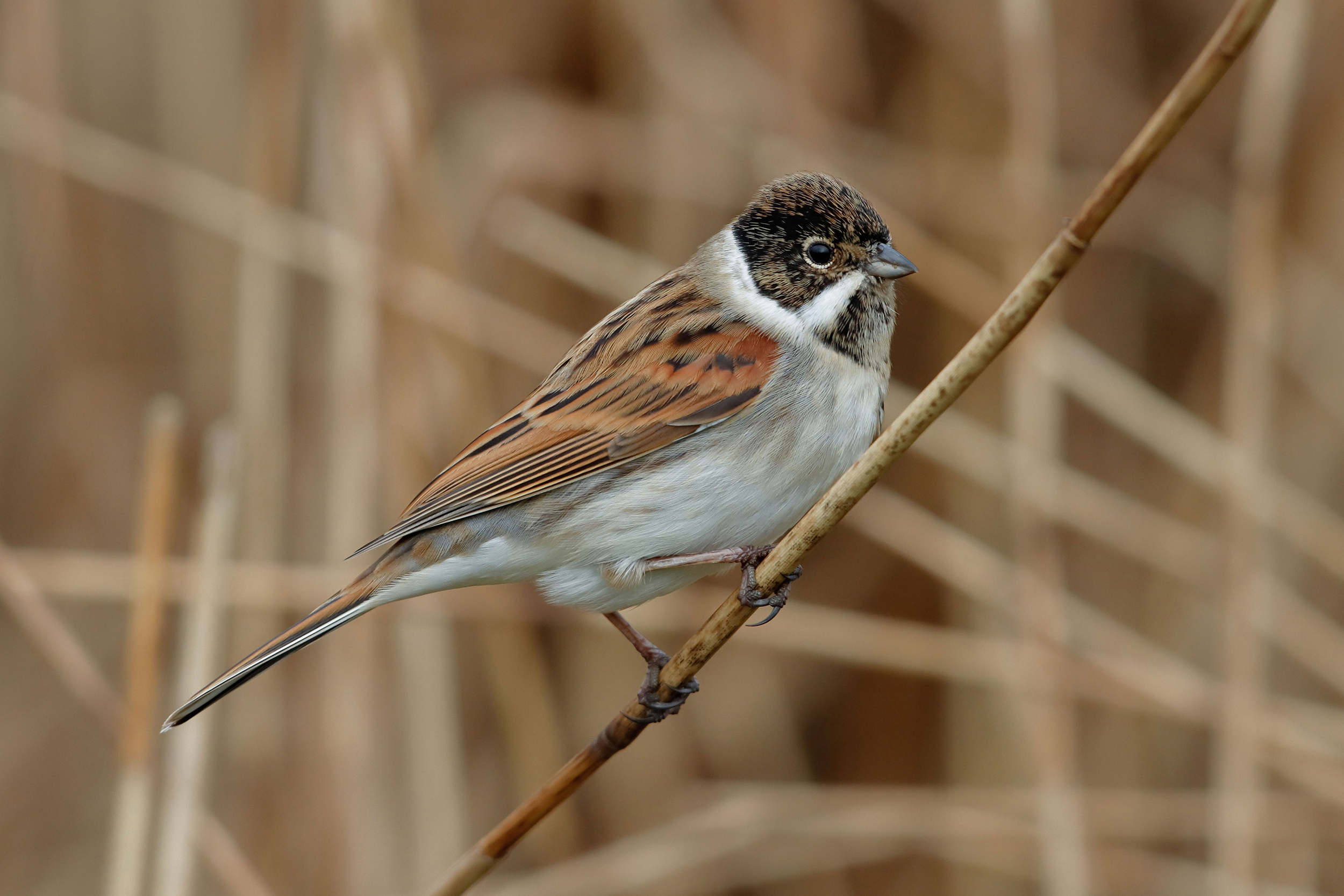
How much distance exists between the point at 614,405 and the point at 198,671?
105 cm

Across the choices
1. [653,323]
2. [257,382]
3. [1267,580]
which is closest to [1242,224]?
[1267,580]

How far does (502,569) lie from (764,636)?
4.16ft

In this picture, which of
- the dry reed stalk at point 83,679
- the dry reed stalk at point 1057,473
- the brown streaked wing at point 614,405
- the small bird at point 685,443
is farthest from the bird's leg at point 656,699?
the dry reed stalk at point 1057,473

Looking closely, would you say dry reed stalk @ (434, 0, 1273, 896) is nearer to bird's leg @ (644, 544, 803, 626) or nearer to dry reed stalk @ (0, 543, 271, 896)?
bird's leg @ (644, 544, 803, 626)

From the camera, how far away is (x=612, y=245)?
3.86 metres

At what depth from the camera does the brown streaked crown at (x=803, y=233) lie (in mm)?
2688

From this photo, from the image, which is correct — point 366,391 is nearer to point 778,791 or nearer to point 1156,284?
point 778,791

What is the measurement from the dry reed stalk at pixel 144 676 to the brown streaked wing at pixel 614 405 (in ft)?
1.38

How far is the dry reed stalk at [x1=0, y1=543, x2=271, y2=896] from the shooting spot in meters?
2.64

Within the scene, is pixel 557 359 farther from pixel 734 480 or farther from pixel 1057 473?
pixel 1057 473

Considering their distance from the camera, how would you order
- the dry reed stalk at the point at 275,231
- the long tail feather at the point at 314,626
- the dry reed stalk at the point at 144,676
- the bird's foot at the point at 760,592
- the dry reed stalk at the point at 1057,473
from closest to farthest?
1. the bird's foot at the point at 760,592
2. the long tail feather at the point at 314,626
3. the dry reed stalk at the point at 144,676
4. the dry reed stalk at the point at 275,231
5. the dry reed stalk at the point at 1057,473

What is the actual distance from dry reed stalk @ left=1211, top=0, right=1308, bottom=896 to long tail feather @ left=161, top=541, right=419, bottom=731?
6.90ft

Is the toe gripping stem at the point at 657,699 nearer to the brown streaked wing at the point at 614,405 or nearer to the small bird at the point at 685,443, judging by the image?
the small bird at the point at 685,443

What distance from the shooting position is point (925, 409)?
5.35ft
